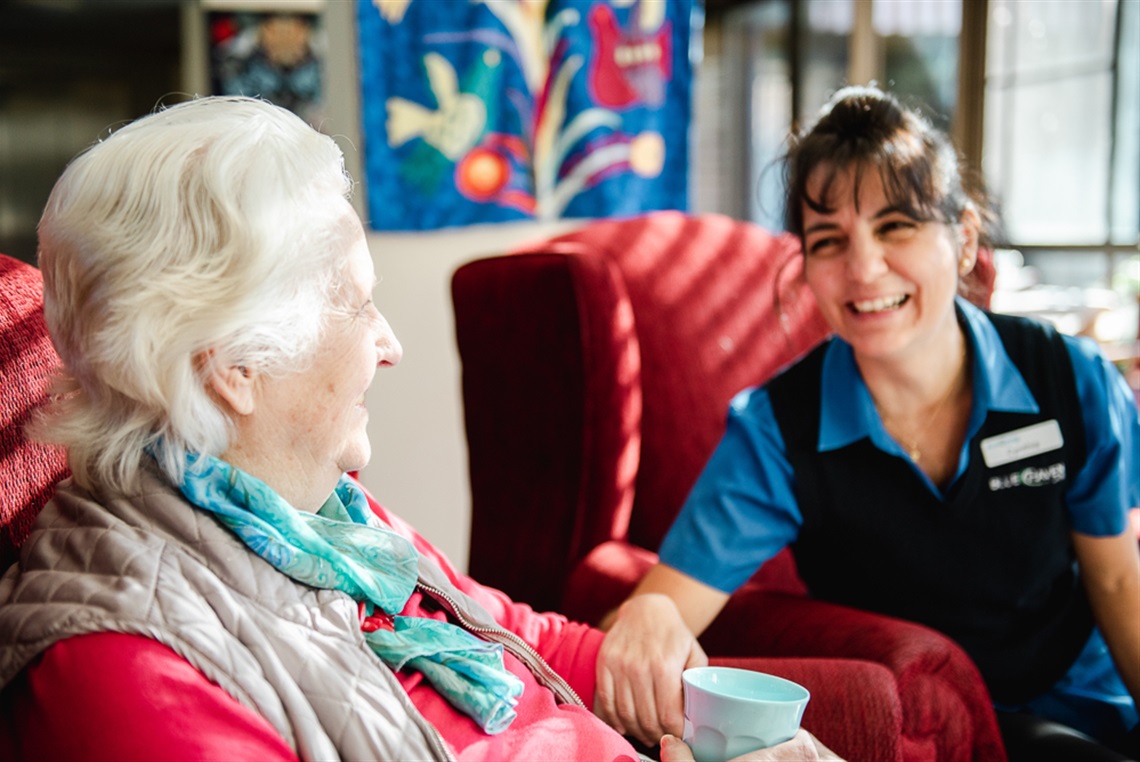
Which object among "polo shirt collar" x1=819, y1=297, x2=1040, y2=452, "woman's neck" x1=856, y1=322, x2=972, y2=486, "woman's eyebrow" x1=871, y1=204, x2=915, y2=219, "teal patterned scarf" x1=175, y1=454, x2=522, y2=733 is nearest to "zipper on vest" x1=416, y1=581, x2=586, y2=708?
"teal patterned scarf" x1=175, y1=454, x2=522, y2=733

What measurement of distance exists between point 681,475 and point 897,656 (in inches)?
28.3

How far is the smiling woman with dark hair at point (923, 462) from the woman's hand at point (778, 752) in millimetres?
381

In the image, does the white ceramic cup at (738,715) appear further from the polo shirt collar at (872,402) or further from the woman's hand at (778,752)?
the polo shirt collar at (872,402)

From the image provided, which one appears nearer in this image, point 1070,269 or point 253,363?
point 253,363

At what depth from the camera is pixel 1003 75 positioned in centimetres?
363

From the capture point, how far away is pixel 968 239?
5.05 feet

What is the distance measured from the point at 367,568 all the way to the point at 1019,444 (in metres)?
0.92

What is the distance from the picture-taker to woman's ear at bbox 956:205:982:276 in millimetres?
1518

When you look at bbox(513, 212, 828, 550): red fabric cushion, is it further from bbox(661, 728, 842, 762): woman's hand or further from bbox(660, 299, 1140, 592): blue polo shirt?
bbox(661, 728, 842, 762): woman's hand

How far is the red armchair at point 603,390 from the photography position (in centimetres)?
176

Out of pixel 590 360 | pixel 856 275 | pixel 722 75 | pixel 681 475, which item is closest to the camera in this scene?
pixel 856 275

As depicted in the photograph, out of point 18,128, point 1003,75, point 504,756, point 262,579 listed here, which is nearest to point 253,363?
point 262,579

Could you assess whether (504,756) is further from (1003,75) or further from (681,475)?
(1003,75)

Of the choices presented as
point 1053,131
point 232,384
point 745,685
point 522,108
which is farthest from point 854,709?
point 1053,131
